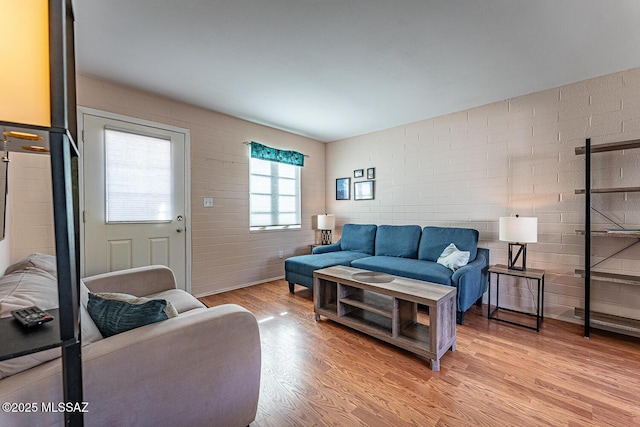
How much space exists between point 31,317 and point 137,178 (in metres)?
2.59

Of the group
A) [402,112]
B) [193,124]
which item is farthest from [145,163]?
[402,112]

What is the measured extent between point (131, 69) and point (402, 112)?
302 cm

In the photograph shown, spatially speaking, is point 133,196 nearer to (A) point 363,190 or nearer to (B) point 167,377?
(B) point 167,377

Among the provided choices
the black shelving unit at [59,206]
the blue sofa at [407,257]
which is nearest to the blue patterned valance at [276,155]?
the blue sofa at [407,257]

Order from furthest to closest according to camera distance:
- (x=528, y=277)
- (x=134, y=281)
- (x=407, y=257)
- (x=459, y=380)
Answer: (x=407, y=257), (x=528, y=277), (x=134, y=281), (x=459, y=380)

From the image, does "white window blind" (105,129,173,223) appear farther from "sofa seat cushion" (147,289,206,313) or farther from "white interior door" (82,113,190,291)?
"sofa seat cushion" (147,289,206,313)

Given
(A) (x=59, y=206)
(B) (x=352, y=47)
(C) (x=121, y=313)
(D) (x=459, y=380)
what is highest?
(B) (x=352, y=47)

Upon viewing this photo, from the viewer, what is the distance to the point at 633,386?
1.76 metres

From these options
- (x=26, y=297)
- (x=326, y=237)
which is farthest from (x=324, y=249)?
(x=26, y=297)

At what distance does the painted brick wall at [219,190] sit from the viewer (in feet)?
10.3

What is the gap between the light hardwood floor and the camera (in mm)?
1524

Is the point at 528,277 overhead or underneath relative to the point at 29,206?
underneath

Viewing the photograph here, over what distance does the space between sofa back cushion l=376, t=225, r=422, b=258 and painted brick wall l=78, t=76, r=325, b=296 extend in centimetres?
156

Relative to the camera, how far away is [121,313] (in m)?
1.19
